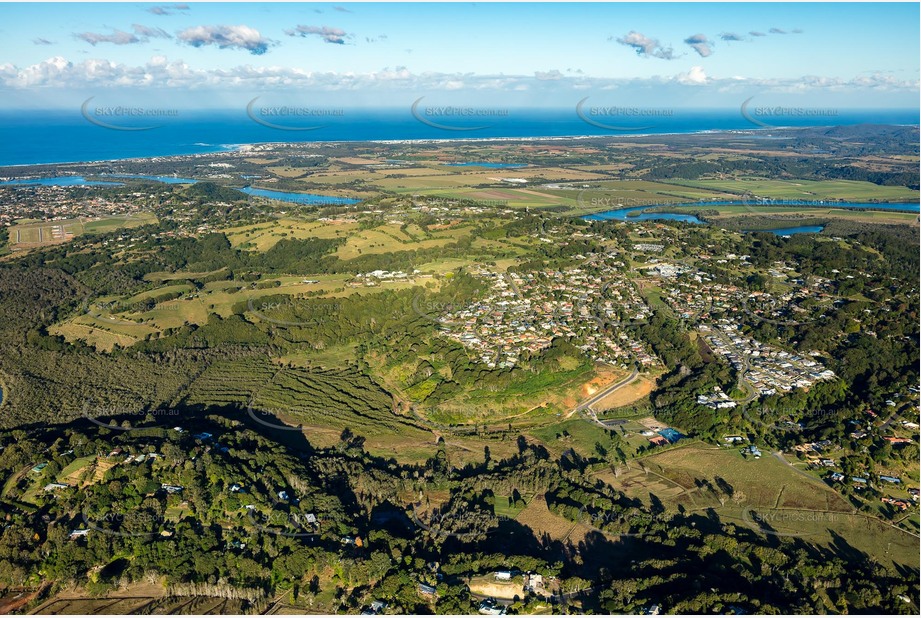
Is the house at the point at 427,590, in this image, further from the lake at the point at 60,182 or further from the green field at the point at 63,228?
the lake at the point at 60,182

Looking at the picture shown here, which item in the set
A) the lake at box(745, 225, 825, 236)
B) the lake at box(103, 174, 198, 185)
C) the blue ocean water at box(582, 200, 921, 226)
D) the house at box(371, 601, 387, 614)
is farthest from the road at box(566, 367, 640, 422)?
the lake at box(103, 174, 198, 185)

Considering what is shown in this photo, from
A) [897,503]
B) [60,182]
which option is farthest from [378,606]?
[60,182]

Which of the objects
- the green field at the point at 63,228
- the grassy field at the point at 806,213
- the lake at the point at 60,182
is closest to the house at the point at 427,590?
the green field at the point at 63,228

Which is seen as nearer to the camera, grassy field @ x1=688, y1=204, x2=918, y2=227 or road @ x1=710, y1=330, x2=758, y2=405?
road @ x1=710, y1=330, x2=758, y2=405

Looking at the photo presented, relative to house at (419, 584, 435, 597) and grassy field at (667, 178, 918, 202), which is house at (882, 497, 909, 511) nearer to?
house at (419, 584, 435, 597)

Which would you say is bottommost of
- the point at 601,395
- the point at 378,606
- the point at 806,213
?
the point at 378,606

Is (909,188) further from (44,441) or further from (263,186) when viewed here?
(44,441)

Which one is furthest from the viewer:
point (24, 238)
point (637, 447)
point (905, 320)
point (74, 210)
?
point (74, 210)

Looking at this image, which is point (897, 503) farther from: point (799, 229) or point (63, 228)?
point (63, 228)

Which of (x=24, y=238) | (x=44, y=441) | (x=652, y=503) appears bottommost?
(x=652, y=503)

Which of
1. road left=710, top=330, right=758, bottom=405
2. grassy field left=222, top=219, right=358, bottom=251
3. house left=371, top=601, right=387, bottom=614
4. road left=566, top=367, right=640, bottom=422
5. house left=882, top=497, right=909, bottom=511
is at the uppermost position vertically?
grassy field left=222, top=219, right=358, bottom=251

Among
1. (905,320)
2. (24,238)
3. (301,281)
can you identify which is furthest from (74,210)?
(905,320)
